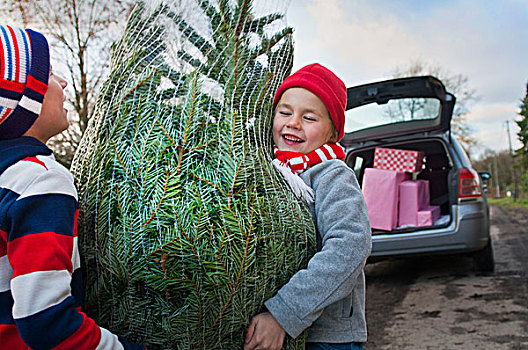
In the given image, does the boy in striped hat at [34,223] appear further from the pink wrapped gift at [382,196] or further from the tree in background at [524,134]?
the tree in background at [524,134]

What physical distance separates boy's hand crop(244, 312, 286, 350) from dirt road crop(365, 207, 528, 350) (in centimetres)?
253

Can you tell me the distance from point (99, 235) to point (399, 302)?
4.18 metres

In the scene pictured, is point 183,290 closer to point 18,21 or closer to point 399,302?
point 399,302

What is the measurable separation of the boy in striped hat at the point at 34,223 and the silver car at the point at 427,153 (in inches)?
168

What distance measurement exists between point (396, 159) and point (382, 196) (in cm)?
55

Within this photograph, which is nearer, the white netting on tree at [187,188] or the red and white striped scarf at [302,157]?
the white netting on tree at [187,188]

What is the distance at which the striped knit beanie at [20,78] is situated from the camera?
0.93 meters

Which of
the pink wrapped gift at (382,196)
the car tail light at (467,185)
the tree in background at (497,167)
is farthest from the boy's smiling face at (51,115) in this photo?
the tree in background at (497,167)

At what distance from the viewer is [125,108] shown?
1.12 metres

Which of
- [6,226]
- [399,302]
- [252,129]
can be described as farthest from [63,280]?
[399,302]

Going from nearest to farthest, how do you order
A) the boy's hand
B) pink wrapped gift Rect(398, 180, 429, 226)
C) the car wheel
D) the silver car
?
the boy's hand, the silver car, pink wrapped gift Rect(398, 180, 429, 226), the car wheel

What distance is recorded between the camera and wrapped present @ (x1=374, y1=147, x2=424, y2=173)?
543 cm

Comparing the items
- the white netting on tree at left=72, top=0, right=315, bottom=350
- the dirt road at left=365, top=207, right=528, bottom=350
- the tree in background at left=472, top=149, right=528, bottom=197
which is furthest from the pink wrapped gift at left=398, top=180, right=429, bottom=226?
the tree in background at left=472, top=149, right=528, bottom=197

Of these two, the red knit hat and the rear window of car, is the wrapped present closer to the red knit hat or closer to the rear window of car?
the rear window of car
